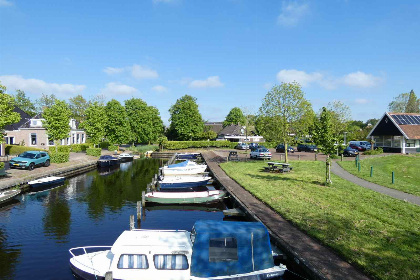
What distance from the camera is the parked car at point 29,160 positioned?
3319 cm

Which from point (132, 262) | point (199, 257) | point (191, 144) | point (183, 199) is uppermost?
point (191, 144)

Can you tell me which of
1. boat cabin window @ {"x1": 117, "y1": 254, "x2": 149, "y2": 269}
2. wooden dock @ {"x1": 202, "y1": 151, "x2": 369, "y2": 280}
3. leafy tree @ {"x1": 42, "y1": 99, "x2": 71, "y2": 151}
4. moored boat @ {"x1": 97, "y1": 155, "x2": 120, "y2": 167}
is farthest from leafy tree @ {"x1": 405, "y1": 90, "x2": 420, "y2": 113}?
boat cabin window @ {"x1": 117, "y1": 254, "x2": 149, "y2": 269}

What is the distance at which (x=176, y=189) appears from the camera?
29688mm

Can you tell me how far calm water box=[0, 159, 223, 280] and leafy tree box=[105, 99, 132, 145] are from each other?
1544 inches

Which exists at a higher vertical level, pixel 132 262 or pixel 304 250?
pixel 304 250

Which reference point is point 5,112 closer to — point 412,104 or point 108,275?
point 108,275

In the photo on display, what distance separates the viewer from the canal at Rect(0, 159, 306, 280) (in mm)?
13641

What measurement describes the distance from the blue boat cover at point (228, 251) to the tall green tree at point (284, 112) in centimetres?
2518

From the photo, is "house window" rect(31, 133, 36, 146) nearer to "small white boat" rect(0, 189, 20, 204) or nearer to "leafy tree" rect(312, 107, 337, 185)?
"small white boat" rect(0, 189, 20, 204)

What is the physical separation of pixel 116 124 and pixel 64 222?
174 ft

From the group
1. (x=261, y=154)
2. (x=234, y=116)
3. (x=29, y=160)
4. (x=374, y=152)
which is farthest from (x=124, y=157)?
(x=234, y=116)

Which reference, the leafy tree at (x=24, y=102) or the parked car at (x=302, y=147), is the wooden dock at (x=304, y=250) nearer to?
the parked car at (x=302, y=147)

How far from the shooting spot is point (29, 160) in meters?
33.9

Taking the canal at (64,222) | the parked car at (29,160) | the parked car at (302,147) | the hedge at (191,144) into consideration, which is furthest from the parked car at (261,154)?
the hedge at (191,144)
